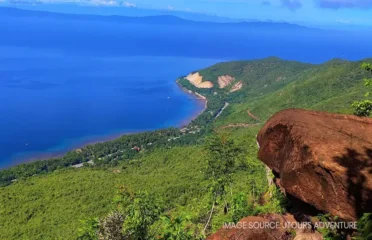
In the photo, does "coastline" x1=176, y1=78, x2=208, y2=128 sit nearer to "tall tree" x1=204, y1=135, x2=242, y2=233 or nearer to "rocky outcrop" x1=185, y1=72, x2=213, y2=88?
"rocky outcrop" x1=185, y1=72, x2=213, y2=88

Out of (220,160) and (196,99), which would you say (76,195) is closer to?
(220,160)

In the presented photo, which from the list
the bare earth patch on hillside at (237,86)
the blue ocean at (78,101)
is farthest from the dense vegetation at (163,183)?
the bare earth patch on hillside at (237,86)

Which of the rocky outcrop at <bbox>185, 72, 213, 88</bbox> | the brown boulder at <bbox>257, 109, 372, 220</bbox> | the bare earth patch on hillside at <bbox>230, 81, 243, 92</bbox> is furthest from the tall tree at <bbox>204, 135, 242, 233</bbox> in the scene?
the rocky outcrop at <bbox>185, 72, 213, 88</bbox>

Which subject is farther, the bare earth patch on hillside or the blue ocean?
the bare earth patch on hillside

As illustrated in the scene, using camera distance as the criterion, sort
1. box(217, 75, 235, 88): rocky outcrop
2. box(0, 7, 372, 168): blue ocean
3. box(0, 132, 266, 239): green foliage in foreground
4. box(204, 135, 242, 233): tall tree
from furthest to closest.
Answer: box(217, 75, 235, 88): rocky outcrop, box(0, 7, 372, 168): blue ocean, box(0, 132, 266, 239): green foliage in foreground, box(204, 135, 242, 233): tall tree

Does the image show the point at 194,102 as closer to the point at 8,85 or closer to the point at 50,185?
the point at 8,85

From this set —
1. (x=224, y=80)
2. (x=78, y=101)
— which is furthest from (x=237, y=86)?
(x=78, y=101)
